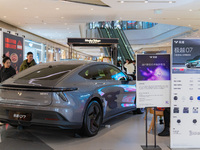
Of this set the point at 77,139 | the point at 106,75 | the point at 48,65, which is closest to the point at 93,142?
the point at 77,139

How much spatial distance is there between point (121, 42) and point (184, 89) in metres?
16.5

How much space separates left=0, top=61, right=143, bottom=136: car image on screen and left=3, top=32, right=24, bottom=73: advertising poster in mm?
4215

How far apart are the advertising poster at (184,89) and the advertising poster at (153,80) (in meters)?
0.14

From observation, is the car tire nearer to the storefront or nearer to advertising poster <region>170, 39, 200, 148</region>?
advertising poster <region>170, 39, 200, 148</region>

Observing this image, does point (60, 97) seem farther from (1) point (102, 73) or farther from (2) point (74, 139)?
(1) point (102, 73)

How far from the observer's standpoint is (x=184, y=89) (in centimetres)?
346

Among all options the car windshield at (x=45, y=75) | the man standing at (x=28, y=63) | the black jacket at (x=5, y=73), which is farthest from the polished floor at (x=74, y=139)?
the man standing at (x=28, y=63)

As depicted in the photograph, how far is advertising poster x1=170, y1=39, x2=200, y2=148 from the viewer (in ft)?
11.3

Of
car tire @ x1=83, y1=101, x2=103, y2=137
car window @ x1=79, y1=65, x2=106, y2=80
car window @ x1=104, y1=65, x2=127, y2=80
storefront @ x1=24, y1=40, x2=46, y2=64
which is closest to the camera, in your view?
car tire @ x1=83, y1=101, x2=103, y2=137

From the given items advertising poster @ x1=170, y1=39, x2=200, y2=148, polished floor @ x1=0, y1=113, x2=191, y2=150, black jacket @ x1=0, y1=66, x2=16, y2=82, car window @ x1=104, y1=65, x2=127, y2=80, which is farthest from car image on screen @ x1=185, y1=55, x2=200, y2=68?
black jacket @ x1=0, y1=66, x2=16, y2=82

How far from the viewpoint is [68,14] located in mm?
13023

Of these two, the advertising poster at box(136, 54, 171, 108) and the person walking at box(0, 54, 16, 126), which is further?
the person walking at box(0, 54, 16, 126)

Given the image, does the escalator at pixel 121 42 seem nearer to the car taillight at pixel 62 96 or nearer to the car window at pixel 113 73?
the car window at pixel 113 73

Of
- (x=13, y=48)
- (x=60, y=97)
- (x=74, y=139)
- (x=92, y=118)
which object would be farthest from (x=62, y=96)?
(x=13, y=48)
